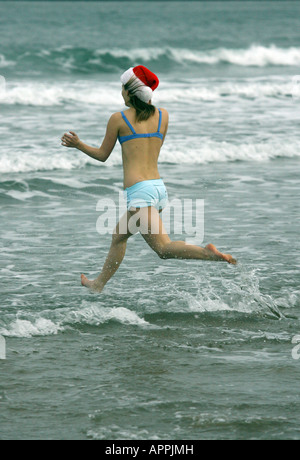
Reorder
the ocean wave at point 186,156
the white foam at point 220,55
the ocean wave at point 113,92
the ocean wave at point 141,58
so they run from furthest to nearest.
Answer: the white foam at point 220,55 < the ocean wave at point 141,58 < the ocean wave at point 113,92 < the ocean wave at point 186,156

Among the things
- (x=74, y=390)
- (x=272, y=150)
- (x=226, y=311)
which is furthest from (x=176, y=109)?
(x=74, y=390)

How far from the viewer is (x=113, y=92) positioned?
21.6m

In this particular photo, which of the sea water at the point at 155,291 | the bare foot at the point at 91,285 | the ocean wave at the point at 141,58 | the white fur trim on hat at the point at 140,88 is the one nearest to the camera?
the sea water at the point at 155,291

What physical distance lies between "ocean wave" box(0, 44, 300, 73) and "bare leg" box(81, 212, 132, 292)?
73.8 feet

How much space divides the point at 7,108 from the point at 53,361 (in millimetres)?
14613

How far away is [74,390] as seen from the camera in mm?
4500

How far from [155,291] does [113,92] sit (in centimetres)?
1567

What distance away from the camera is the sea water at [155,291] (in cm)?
424

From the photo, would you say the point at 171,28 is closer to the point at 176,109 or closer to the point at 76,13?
the point at 76,13

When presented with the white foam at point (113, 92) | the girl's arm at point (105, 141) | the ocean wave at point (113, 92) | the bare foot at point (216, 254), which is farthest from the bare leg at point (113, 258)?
the ocean wave at point (113, 92)

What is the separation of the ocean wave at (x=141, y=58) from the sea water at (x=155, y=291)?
9.37 metres

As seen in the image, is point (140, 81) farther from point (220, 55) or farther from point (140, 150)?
point (220, 55)

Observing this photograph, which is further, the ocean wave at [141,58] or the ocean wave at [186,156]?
the ocean wave at [141,58]

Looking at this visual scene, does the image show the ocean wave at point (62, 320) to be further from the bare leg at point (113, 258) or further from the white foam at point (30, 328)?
the bare leg at point (113, 258)
